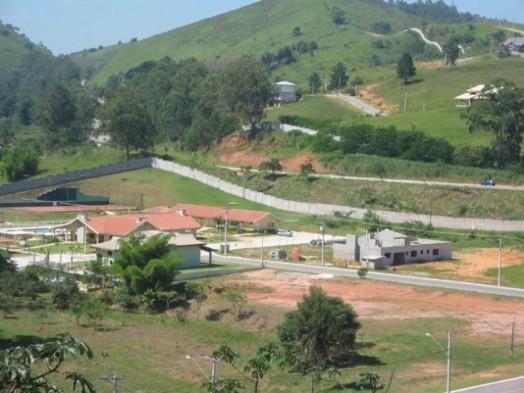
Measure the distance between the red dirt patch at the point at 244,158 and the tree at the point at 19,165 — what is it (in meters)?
16.4

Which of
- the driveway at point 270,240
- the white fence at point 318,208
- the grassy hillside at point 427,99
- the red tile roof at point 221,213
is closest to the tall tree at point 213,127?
the grassy hillside at point 427,99

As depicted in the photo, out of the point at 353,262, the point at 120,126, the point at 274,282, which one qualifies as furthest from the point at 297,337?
the point at 120,126

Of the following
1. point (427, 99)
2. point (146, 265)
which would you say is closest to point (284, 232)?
point (146, 265)

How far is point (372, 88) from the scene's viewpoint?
380ft

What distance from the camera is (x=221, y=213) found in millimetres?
67750

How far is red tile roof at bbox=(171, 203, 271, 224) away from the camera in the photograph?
2623 inches

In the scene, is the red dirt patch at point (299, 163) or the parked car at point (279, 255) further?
the red dirt patch at point (299, 163)

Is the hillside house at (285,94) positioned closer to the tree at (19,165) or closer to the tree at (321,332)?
the tree at (19,165)

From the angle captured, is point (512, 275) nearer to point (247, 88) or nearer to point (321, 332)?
point (321, 332)

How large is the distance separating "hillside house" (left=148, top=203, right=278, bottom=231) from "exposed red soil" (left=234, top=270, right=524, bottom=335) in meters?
17.9

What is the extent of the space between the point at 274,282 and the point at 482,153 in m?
34.5

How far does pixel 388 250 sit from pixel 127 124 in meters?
39.1

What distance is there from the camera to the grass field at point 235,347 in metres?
29.7

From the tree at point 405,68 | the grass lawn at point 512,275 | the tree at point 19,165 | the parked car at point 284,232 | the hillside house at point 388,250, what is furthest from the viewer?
the tree at point 405,68
